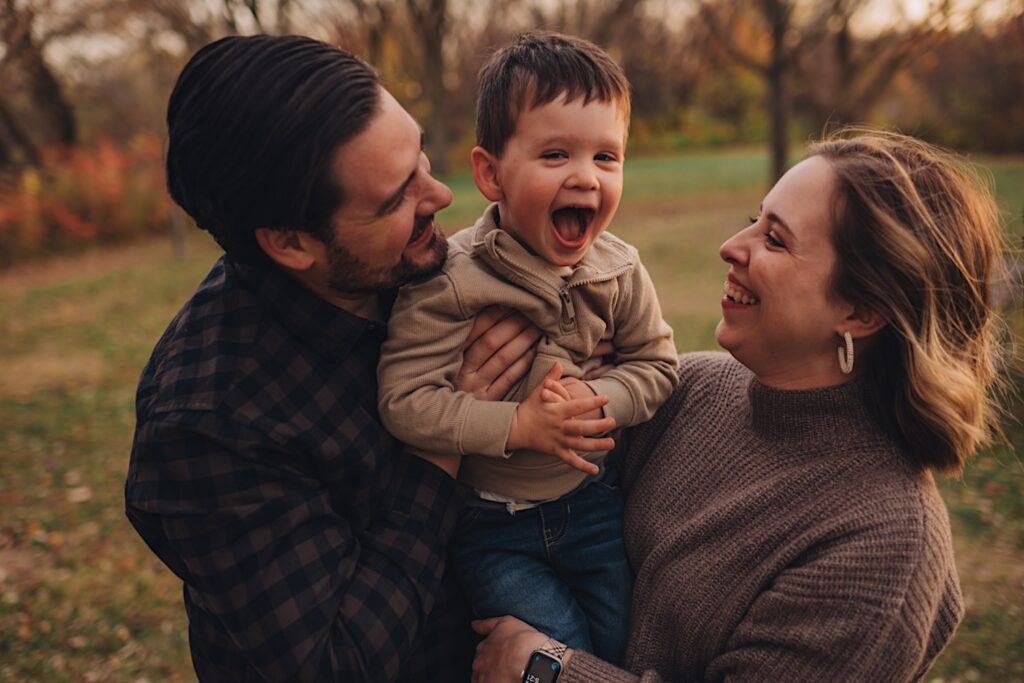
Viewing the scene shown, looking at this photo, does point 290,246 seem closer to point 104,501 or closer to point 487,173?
point 487,173

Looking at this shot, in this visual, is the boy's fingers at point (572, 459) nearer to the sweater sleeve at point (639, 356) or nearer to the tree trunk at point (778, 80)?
the sweater sleeve at point (639, 356)

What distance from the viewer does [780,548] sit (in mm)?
1753

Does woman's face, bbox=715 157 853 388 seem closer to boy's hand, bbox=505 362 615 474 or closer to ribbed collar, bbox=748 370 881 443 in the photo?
ribbed collar, bbox=748 370 881 443

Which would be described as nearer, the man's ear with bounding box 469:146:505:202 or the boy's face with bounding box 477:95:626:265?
the boy's face with bounding box 477:95:626:265

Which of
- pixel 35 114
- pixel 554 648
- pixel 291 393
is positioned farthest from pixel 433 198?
pixel 35 114

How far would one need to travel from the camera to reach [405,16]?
22.5m

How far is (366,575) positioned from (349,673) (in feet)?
0.65

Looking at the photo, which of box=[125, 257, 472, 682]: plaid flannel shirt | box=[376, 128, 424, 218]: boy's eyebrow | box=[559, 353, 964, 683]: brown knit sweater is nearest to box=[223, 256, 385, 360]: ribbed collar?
box=[125, 257, 472, 682]: plaid flannel shirt

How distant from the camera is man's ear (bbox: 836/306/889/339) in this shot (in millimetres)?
1824

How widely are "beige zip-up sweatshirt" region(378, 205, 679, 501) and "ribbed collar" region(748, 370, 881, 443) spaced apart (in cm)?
33

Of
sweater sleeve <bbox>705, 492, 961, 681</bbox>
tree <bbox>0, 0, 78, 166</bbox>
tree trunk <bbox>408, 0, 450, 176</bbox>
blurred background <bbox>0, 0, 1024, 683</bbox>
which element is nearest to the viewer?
sweater sleeve <bbox>705, 492, 961, 681</bbox>

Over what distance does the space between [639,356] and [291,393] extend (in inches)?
36.4

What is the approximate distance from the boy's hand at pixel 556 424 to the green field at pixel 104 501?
1665mm

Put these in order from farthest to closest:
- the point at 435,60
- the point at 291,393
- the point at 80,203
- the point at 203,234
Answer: the point at 435,60 → the point at 203,234 → the point at 80,203 → the point at 291,393
